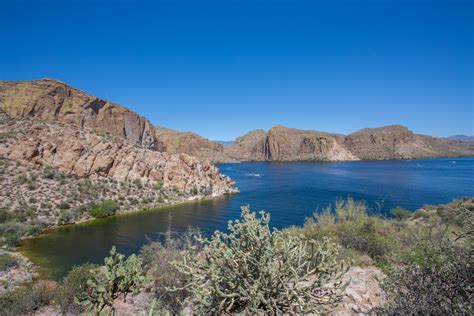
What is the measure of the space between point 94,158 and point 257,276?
41.4 m

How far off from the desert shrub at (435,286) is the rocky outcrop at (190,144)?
457ft

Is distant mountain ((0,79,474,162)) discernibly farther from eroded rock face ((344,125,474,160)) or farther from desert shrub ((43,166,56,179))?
desert shrub ((43,166,56,179))

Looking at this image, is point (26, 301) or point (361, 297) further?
point (26, 301)

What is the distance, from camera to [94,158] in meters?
39.5

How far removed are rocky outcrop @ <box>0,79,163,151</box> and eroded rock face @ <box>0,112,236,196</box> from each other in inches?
498

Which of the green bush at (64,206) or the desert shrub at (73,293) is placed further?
the green bush at (64,206)

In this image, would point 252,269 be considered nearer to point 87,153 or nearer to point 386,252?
point 386,252

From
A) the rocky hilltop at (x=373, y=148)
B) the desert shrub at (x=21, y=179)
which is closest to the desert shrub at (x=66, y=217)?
the desert shrub at (x=21, y=179)

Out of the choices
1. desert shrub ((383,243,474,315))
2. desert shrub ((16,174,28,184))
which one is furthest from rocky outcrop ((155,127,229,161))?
desert shrub ((383,243,474,315))

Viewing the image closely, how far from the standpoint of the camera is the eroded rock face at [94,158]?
35.0 metres

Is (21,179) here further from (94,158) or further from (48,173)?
(94,158)

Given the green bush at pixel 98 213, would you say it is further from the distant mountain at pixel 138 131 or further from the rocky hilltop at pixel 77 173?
the distant mountain at pixel 138 131

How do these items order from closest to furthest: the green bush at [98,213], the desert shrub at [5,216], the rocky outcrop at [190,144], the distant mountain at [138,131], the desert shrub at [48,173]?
the desert shrub at [5,216] → the green bush at [98,213] → the desert shrub at [48,173] → the distant mountain at [138,131] → the rocky outcrop at [190,144]

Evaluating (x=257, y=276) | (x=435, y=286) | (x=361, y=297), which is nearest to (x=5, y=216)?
Result: (x=257, y=276)
